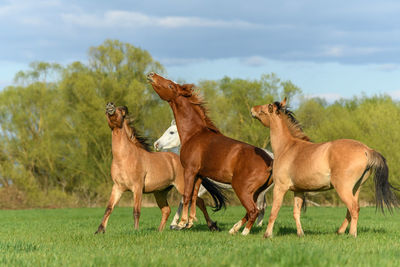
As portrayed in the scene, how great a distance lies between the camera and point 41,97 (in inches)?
1586

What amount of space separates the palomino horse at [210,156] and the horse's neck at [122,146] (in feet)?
4.30

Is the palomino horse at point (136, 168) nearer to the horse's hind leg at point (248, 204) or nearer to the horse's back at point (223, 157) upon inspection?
the horse's back at point (223, 157)

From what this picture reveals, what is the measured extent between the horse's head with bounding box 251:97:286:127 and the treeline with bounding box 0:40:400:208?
73.6ft

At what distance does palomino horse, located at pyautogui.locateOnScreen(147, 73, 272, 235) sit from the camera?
8.92m

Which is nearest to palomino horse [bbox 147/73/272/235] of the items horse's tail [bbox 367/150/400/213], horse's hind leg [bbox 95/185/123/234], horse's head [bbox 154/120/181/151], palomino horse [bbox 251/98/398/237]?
palomino horse [bbox 251/98/398/237]

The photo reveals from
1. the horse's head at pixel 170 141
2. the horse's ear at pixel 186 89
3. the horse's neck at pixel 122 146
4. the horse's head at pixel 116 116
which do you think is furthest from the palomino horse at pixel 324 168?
the horse's head at pixel 170 141

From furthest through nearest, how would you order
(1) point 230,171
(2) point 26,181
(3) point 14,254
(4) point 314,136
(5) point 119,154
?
(2) point 26,181, (4) point 314,136, (5) point 119,154, (1) point 230,171, (3) point 14,254

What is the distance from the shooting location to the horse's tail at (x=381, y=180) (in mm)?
7926

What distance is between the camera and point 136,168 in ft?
33.7

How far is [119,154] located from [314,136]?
24784 millimetres

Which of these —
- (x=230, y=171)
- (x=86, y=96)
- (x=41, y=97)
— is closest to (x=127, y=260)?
(x=230, y=171)

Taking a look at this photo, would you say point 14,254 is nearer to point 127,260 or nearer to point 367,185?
point 127,260

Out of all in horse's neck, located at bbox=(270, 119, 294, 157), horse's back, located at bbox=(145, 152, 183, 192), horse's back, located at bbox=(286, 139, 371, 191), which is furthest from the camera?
horse's back, located at bbox=(145, 152, 183, 192)

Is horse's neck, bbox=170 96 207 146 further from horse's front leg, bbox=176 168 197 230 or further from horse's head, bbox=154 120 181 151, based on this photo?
horse's head, bbox=154 120 181 151
